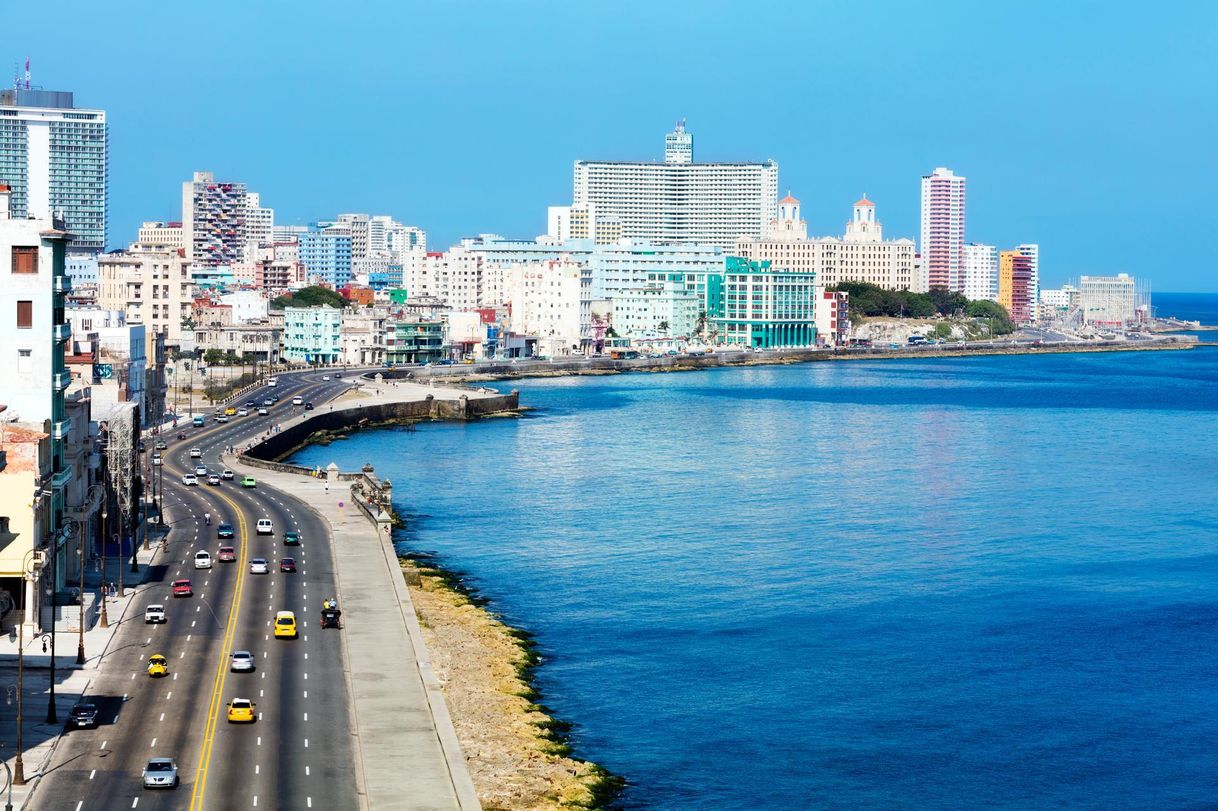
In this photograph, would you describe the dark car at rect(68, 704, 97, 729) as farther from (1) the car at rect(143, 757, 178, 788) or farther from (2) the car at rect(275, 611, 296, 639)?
(2) the car at rect(275, 611, 296, 639)

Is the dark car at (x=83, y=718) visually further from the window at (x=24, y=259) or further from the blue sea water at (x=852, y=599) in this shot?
the window at (x=24, y=259)

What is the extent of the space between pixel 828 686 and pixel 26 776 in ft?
67.5

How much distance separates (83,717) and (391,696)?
21.5ft

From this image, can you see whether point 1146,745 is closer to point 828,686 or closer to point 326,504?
point 828,686

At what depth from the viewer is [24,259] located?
153ft

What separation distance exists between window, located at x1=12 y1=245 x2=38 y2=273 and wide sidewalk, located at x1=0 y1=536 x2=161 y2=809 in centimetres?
846

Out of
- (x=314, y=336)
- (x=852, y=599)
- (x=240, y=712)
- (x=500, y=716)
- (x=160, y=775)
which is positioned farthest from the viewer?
(x=314, y=336)

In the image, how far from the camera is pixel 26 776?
1232 inches

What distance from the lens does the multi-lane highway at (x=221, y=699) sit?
101ft

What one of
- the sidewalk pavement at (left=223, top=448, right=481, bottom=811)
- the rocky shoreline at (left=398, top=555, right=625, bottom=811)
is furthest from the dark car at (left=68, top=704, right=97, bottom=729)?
the rocky shoreline at (left=398, top=555, right=625, bottom=811)

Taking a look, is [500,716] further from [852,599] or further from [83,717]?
[852,599]

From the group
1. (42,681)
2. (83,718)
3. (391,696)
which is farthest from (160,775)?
(42,681)

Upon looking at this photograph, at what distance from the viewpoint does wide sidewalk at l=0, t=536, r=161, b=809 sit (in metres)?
32.5

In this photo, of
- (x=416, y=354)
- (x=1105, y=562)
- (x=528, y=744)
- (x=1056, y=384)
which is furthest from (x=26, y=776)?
(x=1056, y=384)
